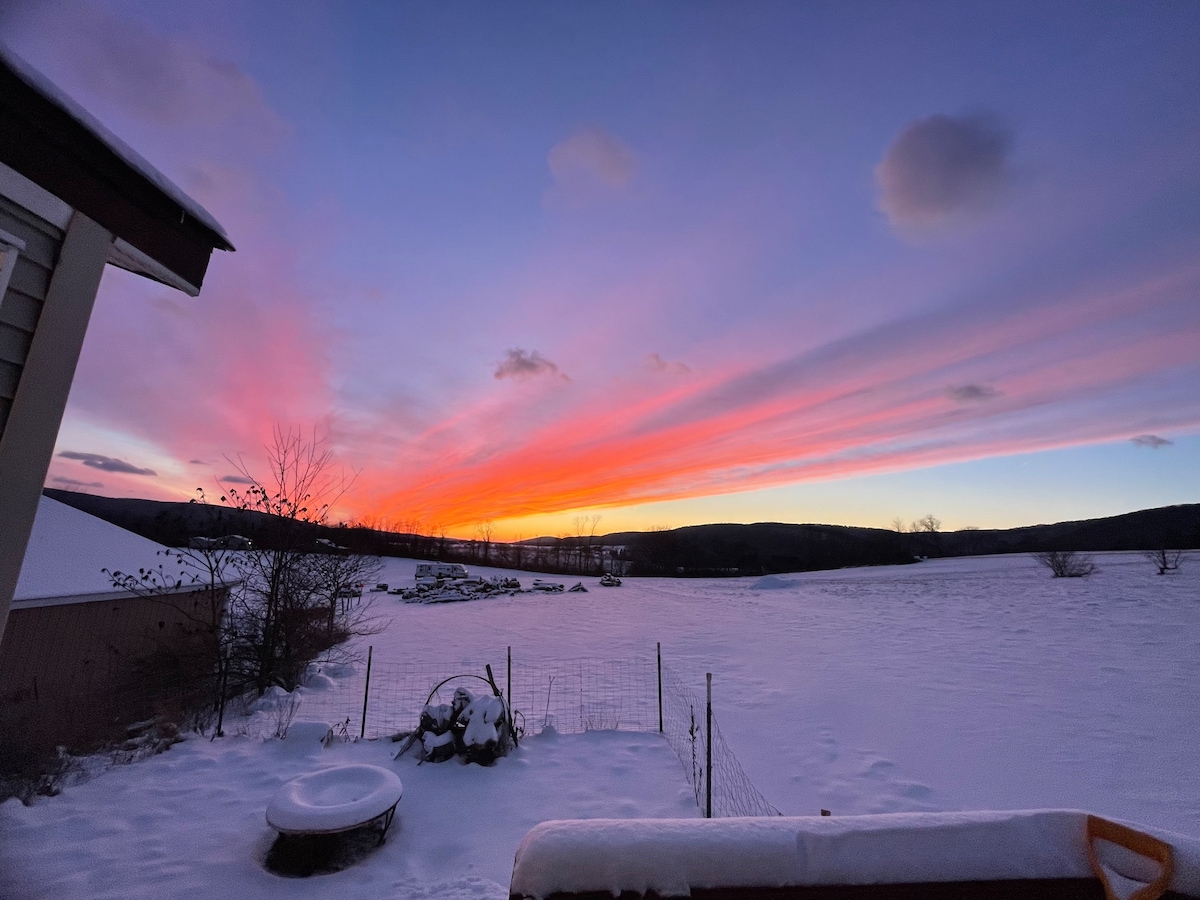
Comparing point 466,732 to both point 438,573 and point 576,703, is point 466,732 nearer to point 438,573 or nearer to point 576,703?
point 576,703

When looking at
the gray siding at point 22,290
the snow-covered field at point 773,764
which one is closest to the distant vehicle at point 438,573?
the snow-covered field at point 773,764

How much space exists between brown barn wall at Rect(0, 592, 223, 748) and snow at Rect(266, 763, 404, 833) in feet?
15.6

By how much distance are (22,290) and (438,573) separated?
3631 centimetres

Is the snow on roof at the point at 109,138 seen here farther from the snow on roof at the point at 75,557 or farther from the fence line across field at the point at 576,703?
the snow on roof at the point at 75,557

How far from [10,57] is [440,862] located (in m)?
6.10

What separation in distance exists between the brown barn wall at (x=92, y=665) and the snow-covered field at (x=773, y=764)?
2.85 m

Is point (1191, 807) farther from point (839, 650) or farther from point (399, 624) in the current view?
point (399, 624)

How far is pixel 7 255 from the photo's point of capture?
2.42 m

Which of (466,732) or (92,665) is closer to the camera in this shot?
(466,732)

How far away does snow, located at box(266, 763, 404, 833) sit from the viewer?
4.52 m

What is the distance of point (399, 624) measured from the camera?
20703 mm

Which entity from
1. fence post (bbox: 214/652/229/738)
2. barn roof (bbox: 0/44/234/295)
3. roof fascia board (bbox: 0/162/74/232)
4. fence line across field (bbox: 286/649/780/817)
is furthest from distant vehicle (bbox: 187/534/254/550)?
roof fascia board (bbox: 0/162/74/232)

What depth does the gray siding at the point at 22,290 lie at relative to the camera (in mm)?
2412

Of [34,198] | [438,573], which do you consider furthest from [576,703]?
[438,573]
